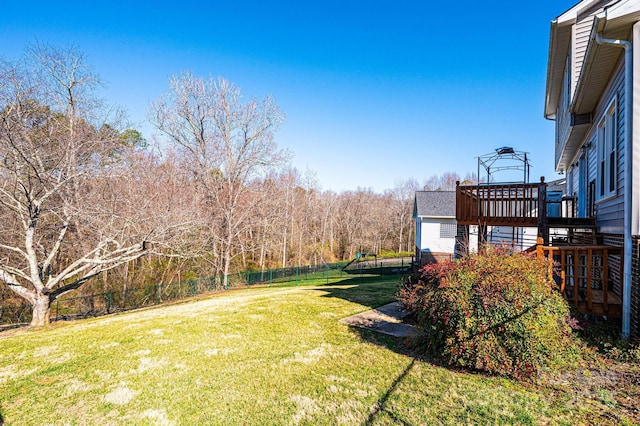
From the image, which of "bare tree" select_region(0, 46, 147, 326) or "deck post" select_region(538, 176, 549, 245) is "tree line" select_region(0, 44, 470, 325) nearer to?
"bare tree" select_region(0, 46, 147, 326)

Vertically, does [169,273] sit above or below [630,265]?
below

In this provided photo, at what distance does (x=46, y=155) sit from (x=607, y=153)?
1318 cm

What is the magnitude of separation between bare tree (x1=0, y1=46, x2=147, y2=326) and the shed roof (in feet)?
54.9

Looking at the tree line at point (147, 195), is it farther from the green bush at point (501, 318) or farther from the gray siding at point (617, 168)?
the gray siding at point (617, 168)

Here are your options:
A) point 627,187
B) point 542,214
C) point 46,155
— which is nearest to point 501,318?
point 627,187

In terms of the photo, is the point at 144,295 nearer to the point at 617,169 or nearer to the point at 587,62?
the point at 617,169

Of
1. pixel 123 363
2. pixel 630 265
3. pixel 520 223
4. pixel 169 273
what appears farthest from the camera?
pixel 169 273

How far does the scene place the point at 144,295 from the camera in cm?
1511

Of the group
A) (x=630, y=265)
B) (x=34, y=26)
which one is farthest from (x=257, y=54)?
(x=630, y=265)

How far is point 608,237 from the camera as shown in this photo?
6.13 metres

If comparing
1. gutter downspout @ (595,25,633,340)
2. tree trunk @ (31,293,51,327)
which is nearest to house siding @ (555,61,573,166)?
gutter downspout @ (595,25,633,340)

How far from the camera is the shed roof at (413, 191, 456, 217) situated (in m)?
21.7

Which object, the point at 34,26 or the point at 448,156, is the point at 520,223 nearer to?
the point at 34,26

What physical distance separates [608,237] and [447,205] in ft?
53.7
